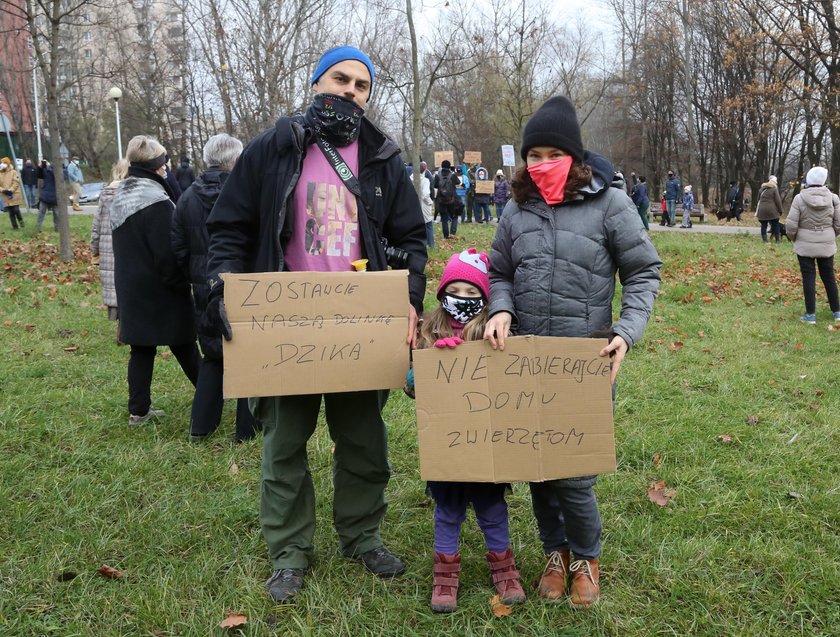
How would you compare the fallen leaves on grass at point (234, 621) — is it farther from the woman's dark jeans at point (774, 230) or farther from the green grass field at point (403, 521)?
the woman's dark jeans at point (774, 230)

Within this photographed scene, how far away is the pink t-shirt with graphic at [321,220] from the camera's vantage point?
9.09 feet

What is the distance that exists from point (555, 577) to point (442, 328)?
1.14m

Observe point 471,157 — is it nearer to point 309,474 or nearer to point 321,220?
point 321,220

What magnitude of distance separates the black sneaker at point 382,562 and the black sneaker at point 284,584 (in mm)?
306

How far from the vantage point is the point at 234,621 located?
8.63 feet

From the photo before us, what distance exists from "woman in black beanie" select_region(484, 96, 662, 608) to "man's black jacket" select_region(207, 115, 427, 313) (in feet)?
1.58

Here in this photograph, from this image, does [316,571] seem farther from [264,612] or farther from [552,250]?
[552,250]

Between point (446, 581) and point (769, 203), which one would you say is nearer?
point (446, 581)

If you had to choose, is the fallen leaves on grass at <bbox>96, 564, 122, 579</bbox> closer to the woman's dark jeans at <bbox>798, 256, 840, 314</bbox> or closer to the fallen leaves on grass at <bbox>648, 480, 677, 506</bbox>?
the fallen leaves on grass at <bbox>648, 480, 677, 506</bbox>

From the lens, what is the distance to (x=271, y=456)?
2.85 metres

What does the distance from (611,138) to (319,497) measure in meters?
51.9

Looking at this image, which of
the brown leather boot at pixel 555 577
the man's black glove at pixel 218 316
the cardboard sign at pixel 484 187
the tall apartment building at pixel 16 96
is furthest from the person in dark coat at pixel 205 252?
the tall apartment building at pixel 16 96

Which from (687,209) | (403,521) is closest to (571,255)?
(403,521)

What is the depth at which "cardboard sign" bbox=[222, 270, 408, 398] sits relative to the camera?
2.56 meters
